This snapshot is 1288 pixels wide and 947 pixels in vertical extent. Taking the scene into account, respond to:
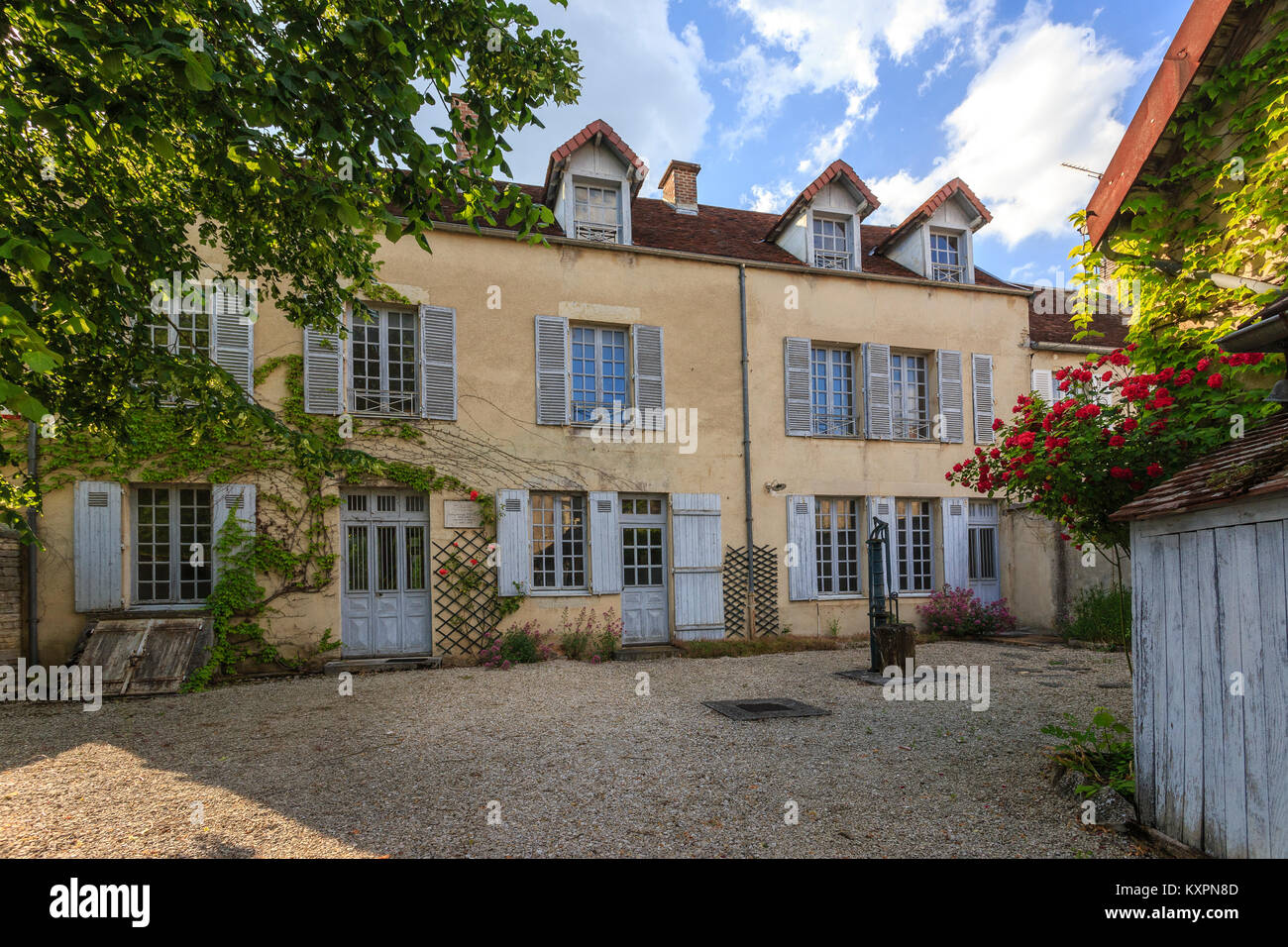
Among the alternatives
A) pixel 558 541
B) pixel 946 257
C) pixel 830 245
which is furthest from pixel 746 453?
pixel 946 257

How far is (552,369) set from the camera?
9836 millimetres

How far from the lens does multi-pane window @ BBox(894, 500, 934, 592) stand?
11422 mm

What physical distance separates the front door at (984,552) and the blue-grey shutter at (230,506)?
11.1 metres

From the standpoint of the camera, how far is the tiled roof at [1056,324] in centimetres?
1288

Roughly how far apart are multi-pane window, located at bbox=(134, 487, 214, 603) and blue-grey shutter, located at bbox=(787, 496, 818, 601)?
8.03m

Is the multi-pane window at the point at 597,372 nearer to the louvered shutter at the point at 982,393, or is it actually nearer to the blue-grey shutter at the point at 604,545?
the blue-grey shutter at the point at 604,545

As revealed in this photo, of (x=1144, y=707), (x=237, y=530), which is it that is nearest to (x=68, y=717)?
(x=237, y=530)

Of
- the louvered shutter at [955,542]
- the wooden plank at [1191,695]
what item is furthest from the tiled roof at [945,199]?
the wooden plank at [1191,695]

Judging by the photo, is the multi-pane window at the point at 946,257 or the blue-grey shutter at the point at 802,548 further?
the multi-pane window at the point at 946,257

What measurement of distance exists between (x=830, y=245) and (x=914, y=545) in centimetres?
542

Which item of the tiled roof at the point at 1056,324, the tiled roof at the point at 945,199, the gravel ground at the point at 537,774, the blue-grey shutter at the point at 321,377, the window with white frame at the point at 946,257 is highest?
the tiled roof at the point at 945,199

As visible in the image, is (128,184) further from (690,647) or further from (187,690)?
(690,647)

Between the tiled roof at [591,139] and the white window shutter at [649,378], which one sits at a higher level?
the tiled roof at [591,139]
